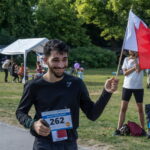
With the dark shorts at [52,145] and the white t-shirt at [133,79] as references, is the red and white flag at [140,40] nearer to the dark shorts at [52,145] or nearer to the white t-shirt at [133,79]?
the white t-shirt at [133,79]

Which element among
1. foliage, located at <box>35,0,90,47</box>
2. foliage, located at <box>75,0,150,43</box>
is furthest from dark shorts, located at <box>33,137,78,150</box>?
foliage, located at <box>35,0,90,47</box>

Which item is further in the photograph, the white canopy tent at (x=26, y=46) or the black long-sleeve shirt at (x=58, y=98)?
the white canopy tent at (x=26, y=46)

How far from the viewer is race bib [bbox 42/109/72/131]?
3602 millimetres

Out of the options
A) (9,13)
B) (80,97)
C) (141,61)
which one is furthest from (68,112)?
(9,13)

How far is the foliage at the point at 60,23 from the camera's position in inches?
2196

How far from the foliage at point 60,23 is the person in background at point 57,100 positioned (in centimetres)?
5183

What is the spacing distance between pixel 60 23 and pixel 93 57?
7.75 metres

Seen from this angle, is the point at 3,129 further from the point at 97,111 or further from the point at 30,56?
the point at 30,56

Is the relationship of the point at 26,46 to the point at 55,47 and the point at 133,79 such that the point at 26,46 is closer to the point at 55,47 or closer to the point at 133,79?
the point at 133,79

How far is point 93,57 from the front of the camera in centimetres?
5150

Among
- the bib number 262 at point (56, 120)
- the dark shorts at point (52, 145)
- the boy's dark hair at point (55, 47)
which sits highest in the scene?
the boy's dark hair at point (55, 47)

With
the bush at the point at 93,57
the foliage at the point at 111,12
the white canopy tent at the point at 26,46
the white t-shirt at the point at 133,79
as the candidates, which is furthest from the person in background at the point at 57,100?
the bush at the point at 93,57

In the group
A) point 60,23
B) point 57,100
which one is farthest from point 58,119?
point 60,23

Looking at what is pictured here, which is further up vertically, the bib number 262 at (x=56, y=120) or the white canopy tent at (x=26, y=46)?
the white canopy tent at (x=26, y=46)
